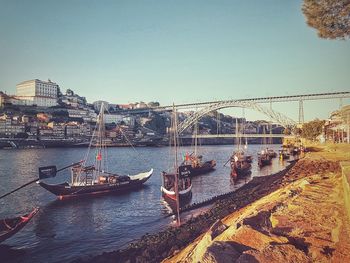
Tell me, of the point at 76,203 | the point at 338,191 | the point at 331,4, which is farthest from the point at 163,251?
the point at 76,203

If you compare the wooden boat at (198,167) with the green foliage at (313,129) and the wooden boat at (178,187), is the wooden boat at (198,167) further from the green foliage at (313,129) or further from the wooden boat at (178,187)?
the green foliage at (313,129)

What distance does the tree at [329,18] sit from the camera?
14.9 metres

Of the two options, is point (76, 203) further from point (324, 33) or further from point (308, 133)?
point (308, 133)

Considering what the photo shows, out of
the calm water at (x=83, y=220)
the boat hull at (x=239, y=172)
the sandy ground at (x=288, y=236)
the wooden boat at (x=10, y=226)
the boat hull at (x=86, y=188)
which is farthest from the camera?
the boat hull at (x=239, y=172)

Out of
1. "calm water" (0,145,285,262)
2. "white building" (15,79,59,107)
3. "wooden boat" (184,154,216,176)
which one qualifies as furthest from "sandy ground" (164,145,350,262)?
"white building" (15,79,59,107)

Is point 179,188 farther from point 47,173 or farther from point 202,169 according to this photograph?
point 202,169

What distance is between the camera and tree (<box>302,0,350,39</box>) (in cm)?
1487

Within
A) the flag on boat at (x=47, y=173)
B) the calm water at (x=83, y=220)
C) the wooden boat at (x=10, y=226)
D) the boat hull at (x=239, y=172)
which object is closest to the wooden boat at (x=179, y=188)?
the calm water at (x=83, y=220)

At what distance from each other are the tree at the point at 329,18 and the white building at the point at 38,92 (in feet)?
521

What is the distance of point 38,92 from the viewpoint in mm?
159875

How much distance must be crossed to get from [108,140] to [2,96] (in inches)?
2205

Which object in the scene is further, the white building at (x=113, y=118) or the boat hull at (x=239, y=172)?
the white building at (x=113, y=118)

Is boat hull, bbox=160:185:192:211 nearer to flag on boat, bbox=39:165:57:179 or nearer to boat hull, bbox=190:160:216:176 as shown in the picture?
flag on boat, bbox=39:165:57:179

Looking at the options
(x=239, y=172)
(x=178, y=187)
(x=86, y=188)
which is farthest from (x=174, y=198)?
(x=239, y=172)
